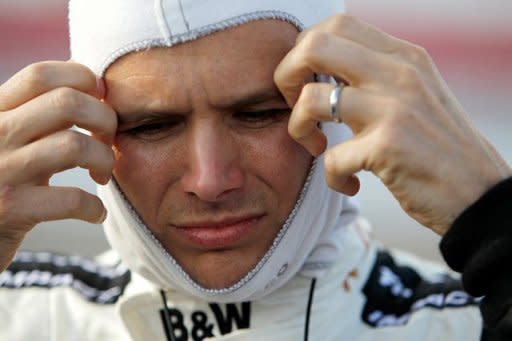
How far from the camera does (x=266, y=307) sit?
2.87 meters

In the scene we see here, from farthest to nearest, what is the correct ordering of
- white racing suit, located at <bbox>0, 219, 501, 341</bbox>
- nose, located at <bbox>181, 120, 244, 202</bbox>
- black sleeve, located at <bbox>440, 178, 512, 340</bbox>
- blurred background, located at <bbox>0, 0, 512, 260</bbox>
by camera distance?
blurred background, located at <bbox>0, 0, 512, 260</bbox> < white racing suit, located at <bbox>0, 219, 501, 341</bbox> < nose, located at <bbox>181, 120, 244, 202</bbox> < black sleeve, located at <bbox>440, 178, 512, 340</bbox>

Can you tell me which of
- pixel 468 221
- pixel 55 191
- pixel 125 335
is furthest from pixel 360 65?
pixel 125 335

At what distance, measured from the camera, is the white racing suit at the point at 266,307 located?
9.45ft

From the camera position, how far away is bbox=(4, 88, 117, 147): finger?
242 centimetres

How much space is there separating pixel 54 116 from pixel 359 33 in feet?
2.27

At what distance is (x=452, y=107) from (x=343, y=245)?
77 centimetres

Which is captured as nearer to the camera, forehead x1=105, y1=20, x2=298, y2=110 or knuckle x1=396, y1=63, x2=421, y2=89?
knuckle x1=396, y1=63, x2=421, y2=89

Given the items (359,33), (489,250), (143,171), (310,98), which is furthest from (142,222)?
(489,250)

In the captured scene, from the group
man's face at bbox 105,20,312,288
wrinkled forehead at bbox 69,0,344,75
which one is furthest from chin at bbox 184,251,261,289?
wrinkled forehead at bbox 69,0,344,75

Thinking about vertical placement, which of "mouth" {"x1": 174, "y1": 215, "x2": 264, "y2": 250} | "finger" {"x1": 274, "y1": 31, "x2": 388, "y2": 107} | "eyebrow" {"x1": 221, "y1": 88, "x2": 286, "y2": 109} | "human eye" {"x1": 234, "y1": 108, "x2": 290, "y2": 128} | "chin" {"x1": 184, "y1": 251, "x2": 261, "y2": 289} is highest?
"finger" {"x1": 274, "y1": 31, "x2": 388, "y2": 107}

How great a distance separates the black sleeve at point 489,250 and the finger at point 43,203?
0.83 meters

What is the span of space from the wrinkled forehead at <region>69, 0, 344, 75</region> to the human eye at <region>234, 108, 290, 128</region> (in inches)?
7.9

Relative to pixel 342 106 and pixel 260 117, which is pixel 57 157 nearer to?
pixel 260 117

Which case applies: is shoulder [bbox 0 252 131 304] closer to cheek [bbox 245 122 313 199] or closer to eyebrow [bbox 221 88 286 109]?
cheek [bbox 245 122 313 199]
